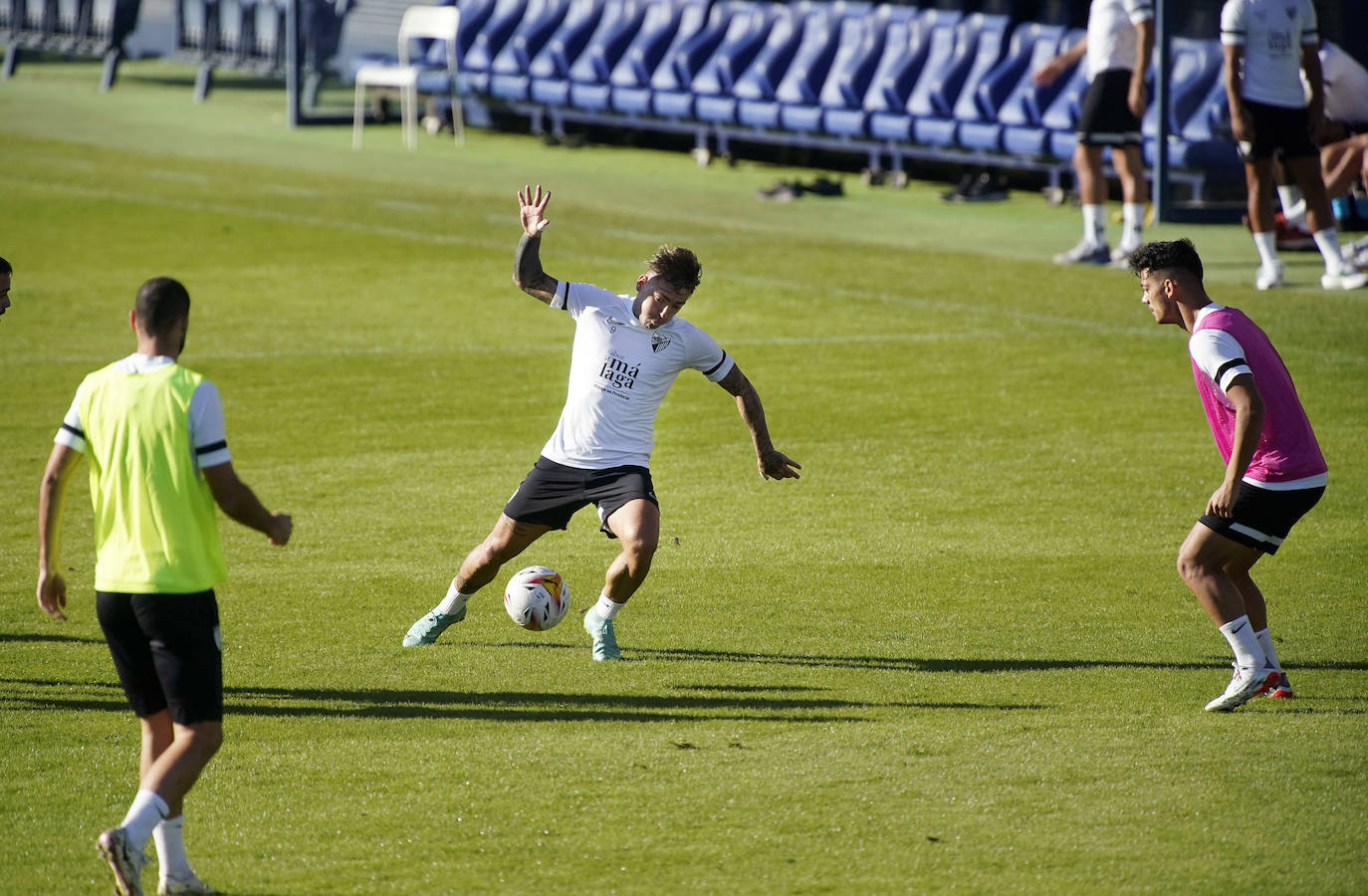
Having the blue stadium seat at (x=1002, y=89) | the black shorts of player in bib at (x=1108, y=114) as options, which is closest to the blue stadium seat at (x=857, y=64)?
the blue stadium seat at (x=1002, y=89)

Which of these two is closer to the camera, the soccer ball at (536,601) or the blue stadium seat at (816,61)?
the soccer ball at (536,601)

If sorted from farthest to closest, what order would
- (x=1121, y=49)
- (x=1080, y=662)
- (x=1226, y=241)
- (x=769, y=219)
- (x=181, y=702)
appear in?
(x=769, y=219) → (x=1226, y=241) → (x=1121, y=49) → (x=1080, y=662) → (x=181, y=702)

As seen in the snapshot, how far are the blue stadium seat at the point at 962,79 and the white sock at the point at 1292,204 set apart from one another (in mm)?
5896

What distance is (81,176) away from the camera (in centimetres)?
2230

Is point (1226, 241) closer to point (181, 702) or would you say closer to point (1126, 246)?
point (1126, 246)

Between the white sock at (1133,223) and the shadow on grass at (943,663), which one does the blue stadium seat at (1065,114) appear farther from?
the shadow on grass at (943,663)

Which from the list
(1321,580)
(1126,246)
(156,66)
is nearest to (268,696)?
(1321,580)

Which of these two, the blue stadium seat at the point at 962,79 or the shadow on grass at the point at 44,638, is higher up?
the blue stadium seat at the point at 962,79

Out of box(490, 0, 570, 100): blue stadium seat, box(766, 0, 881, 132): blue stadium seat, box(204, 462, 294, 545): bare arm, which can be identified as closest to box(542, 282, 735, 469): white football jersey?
box(204, 462, 294, 545): bare arm

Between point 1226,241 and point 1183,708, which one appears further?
point 1226,241

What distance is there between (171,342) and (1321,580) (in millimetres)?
5508

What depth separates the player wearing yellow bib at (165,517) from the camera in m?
4.73

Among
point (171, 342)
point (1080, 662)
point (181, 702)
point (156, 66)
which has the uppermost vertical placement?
point (171, 342)

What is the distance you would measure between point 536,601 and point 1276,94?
9452mm
